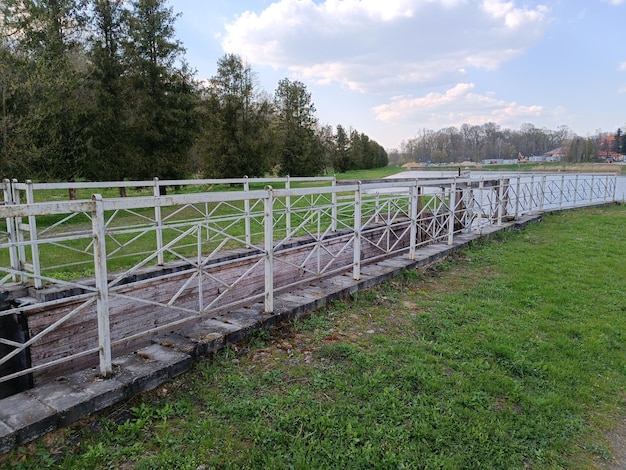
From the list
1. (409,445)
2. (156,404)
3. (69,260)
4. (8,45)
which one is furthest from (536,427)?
(8,45)

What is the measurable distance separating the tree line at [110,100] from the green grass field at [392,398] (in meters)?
9.82

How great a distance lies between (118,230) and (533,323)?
4.36 metres

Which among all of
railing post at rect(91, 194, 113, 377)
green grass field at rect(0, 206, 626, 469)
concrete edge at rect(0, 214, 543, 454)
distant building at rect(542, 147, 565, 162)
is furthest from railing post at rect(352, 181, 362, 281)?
distant building at rect(542, 147, 565, 162)

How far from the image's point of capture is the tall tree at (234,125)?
1911 cm

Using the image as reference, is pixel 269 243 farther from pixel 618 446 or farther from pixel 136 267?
pixel 618 446

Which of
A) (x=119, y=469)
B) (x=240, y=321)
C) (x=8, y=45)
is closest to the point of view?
(x=119, y=469)

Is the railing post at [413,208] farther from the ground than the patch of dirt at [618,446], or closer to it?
farther from the ground

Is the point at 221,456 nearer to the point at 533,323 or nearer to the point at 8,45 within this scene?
the point at 533,323

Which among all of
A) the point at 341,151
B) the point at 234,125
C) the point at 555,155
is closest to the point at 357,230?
the point at 234,125

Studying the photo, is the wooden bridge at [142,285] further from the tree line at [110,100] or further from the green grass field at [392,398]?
the tree line at [110,100]

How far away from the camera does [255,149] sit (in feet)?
64.0

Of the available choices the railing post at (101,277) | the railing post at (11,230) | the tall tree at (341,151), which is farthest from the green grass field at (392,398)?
the tall tree at (341,151)

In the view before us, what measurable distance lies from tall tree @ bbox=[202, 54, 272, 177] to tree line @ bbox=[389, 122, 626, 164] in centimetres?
2915

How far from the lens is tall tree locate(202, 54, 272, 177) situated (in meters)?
19.1
